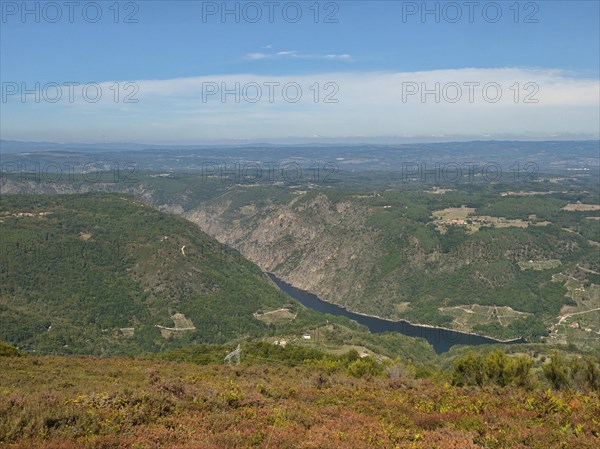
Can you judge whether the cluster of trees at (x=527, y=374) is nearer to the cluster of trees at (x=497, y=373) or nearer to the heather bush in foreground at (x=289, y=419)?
the cluster of trees at (x=497, y=373)

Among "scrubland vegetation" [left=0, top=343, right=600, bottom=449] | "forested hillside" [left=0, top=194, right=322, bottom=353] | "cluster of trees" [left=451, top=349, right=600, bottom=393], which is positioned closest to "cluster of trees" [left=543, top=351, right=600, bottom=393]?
"cluster of trees" [left=451, top=349, right=600, bottom=393]

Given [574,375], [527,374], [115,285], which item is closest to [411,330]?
[115,285]

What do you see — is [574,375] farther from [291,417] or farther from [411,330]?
[411,330]

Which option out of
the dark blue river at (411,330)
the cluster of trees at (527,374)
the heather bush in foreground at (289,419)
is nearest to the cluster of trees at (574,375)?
the cluster of trees at (527,374)

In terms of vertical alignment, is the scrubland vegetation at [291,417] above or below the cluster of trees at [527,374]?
above

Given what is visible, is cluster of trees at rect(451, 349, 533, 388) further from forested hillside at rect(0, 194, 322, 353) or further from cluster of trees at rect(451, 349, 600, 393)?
forested hillside at rect(0, 194, 322, 353)

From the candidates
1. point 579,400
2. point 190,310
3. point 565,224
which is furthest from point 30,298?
point 565,224

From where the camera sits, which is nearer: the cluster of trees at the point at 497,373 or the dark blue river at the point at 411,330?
the cluster of trees at the point at 497,373

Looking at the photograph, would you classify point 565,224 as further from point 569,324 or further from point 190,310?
point 190,310
